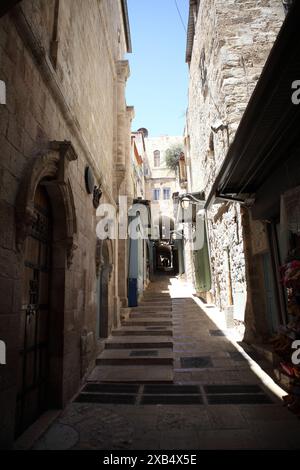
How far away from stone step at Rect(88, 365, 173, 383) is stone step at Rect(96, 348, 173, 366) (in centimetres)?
14

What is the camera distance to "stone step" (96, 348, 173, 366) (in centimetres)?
538

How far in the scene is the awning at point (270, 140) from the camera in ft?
8.73

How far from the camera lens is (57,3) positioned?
13.2 ft

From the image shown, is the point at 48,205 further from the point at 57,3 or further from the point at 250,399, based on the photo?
the point at 250,399

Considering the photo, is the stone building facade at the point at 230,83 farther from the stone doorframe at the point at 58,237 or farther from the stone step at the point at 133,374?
the stone doorframe at the point at 58,237

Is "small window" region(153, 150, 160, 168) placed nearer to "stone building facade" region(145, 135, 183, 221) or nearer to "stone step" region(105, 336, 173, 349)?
"stone building facade" region(145, 135, 183, 221)

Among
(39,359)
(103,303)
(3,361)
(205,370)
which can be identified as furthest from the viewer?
(103,303)

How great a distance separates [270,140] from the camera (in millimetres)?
4004

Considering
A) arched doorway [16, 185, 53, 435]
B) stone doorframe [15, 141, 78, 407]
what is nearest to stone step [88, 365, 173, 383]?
stone doorframe [15, 141, 78, 407]

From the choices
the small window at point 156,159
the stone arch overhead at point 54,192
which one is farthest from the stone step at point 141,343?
the small window at point 156,159

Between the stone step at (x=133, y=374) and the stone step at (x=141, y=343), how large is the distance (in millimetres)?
915

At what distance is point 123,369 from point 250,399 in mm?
2347

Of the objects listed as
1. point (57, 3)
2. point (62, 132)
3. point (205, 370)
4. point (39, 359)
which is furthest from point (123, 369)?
point (57, 3)

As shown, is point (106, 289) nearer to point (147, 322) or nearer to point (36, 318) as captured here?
point (147, 322)
